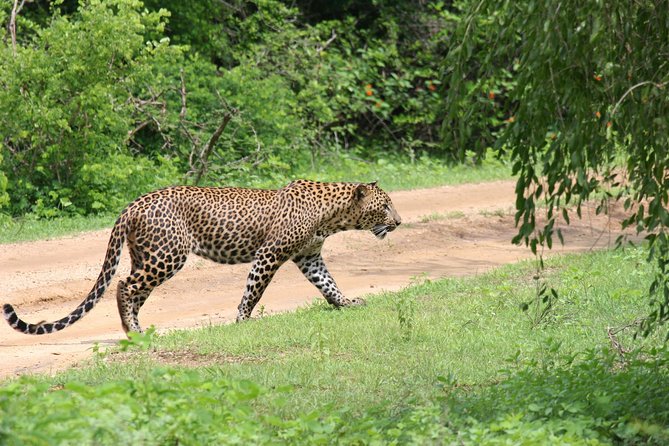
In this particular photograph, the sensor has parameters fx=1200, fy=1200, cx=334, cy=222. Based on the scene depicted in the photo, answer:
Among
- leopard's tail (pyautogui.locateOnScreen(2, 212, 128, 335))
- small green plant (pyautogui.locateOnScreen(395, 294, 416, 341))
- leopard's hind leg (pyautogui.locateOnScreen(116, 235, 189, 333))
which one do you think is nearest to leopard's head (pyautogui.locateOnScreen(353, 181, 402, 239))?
small green plant (pyautogui.locateOnScreen(395, 294, 416, 341))

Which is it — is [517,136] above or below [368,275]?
above

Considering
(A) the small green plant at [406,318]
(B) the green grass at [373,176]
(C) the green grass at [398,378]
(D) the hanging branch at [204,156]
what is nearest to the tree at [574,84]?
(C) the green grass at [398,378]

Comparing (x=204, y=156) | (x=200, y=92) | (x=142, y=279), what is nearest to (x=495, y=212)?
(x=204, y=156)

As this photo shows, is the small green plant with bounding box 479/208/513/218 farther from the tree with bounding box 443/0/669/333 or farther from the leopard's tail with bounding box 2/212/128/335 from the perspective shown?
the tree with bounding box 443/0/669/333

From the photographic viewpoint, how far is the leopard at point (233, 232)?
1060cm

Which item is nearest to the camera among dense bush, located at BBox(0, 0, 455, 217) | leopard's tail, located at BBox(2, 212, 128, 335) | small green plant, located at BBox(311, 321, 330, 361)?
small green plant, located at BBox(311, 321, 330, 361)

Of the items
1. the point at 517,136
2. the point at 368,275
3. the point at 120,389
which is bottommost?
the point at 368,275

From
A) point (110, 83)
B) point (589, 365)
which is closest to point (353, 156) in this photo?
point (110, 83)

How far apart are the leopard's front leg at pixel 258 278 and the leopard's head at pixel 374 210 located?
1087 millimetres

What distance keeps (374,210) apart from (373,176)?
8.76 metres

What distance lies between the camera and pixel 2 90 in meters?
16.0

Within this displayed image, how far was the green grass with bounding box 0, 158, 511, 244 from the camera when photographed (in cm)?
1558

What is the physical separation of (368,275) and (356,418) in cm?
676

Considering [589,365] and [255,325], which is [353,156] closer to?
[255,325]
